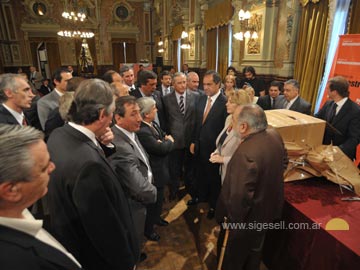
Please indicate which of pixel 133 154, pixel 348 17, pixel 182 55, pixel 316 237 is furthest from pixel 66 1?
pixel 316 237

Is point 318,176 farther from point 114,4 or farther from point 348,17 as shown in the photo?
point 114,4

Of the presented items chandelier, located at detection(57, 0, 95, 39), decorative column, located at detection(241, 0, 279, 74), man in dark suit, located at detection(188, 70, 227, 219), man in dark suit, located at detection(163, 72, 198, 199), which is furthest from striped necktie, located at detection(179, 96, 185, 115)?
chandelier, located at detection(57, 0, 95, 39)

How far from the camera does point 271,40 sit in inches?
199

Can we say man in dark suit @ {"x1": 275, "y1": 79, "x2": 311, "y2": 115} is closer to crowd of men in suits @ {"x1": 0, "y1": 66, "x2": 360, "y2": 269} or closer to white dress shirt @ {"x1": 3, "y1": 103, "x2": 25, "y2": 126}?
crowd of men in suits @ {"x1": 0, "y1": 66, "x2": 360, "y2": 269}

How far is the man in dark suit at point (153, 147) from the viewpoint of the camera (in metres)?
2.03

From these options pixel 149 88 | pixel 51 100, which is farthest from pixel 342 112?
pixel 51 100

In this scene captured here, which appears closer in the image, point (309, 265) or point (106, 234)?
point (106, 234)

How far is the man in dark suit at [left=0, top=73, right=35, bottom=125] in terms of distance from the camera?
2.11m

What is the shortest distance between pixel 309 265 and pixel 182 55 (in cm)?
1040

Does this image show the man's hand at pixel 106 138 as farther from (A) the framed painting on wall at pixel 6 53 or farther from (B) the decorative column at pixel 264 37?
(A) the framed painting on wall at pixel 6 53

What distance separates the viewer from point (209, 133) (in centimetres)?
272

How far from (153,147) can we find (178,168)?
127cm

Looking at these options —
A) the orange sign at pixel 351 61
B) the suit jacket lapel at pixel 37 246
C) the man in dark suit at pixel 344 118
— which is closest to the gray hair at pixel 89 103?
the suit jacket lapel at pixel 37 246

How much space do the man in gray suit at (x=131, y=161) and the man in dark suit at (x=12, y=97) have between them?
115cm
